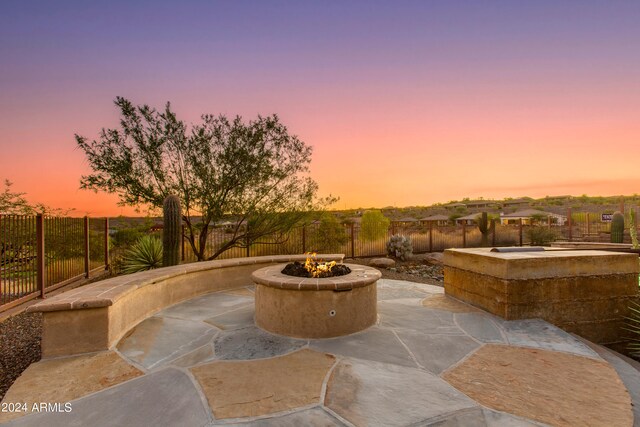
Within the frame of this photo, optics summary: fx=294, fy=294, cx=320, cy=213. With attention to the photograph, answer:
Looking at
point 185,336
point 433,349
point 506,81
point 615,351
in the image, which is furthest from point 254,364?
point 506,81

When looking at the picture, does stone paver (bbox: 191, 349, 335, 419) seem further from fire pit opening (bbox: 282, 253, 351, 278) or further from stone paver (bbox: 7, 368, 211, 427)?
fire pit opening (bbox: 282, 253, 351, 278)

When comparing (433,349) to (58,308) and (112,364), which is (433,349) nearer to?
(112,364)

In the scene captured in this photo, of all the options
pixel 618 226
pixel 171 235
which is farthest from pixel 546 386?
pixel 618 226

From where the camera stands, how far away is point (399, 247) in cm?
1389

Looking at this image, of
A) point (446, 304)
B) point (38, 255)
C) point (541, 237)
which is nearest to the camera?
point (446, 304)

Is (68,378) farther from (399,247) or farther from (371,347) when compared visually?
(399,247)

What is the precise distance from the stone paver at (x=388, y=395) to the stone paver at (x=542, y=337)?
165 cm

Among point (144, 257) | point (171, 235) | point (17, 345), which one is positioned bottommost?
point (17, 345)

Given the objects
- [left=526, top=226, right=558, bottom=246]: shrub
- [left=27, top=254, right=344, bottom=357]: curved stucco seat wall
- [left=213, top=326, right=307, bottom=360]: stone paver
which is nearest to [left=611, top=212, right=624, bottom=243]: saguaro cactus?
[left=526, top=226, right=558, bottom=246]: shrub

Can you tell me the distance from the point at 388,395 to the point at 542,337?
100 inches

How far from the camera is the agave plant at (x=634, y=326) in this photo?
4164 millimetres

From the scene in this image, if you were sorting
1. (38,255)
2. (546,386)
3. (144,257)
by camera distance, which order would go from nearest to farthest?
(546,386) → (38,255) → (144,257)

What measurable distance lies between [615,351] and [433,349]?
10.3ft

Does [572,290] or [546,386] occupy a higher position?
[572,290]
